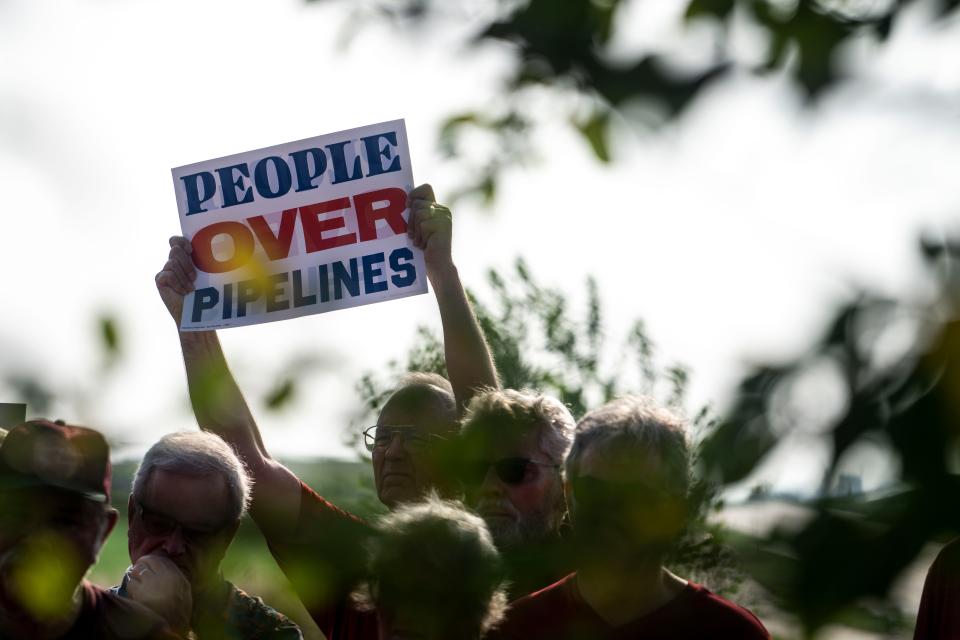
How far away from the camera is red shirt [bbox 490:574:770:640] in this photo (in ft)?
8.31

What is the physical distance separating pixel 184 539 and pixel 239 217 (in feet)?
4.25

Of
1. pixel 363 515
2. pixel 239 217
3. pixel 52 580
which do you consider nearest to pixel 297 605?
pixel 363 515

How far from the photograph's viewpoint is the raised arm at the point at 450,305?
353 cm

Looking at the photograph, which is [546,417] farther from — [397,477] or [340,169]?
[340,169]

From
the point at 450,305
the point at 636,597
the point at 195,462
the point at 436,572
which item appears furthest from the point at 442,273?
the point at 436,572

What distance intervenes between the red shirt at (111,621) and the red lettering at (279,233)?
4.18ft

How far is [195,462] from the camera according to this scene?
2.83m

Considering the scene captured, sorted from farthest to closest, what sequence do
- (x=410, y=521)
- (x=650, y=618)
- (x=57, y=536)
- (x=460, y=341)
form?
(x=460, y=341), (x=650, y=618), (x=57, y=536), (x=410, y=521)

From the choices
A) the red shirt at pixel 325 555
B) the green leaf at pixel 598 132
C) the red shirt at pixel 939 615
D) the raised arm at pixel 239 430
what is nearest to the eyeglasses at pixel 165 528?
the raised arm at pixel 239 430

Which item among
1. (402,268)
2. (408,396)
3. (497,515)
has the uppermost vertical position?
(402,268)

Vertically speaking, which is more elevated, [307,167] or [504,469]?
[307,167]

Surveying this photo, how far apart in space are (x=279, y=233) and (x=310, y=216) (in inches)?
4.1

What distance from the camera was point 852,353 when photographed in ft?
3.55

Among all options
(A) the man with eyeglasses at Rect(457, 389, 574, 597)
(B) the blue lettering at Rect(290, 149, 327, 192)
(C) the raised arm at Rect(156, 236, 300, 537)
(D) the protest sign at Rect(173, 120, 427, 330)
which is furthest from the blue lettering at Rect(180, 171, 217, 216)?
(A) the man with eyeglasses at Rect(457, 389, 574, 597)
